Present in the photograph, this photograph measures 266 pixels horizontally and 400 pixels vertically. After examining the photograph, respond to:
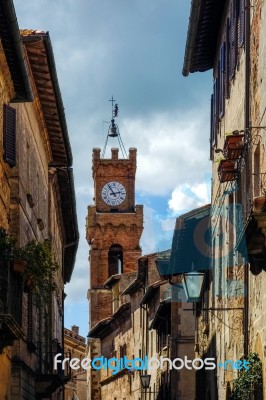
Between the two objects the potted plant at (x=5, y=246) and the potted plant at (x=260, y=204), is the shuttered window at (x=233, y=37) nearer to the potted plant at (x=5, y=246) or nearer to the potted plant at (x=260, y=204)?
the potted plant at (x=5, y=246)

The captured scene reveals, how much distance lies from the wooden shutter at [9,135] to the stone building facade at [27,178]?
0.01m

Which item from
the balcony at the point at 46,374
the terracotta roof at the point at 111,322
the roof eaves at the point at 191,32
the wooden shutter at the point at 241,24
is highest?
the terracotta roof at the point at 111,322

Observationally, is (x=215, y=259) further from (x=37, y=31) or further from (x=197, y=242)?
(x=37, y=31)

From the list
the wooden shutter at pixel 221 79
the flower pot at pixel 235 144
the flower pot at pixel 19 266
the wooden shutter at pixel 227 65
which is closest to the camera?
the flower pot at pixel 235 144

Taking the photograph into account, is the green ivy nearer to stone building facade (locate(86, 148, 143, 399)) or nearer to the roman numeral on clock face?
stone building facade (locate(86, 148, 143, 399))

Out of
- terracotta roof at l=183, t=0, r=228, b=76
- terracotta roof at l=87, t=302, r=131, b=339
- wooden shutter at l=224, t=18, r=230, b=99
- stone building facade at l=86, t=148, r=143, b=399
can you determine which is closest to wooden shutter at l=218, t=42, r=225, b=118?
wooden shutter at l=224, t=18, r=230, b=99

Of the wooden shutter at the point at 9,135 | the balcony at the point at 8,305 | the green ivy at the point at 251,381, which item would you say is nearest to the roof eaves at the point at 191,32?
the wooden shutter at the point at 9,135

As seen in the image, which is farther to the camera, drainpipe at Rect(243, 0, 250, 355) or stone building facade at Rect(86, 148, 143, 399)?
stone building facade at Rect(86, 148, 143, 399)

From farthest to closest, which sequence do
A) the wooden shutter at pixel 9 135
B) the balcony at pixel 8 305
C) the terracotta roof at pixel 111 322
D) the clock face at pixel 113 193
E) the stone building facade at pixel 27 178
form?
the clock face at pixel 113 193, the terracotta roof at pixel 111 322, the wooden shutter at pixel 9 135, the stone building facade at pixel 27 178, the balcony at pixel 8 305

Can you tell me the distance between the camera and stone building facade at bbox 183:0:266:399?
15.3m

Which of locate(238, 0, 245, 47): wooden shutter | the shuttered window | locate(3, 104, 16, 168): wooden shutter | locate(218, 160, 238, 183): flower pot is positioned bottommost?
locate(218, 160, 238, 183): flower pot

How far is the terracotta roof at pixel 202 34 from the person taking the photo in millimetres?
21516

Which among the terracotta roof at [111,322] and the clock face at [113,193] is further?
the clock face at [113,193]

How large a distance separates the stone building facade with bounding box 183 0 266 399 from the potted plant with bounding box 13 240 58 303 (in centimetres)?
326
